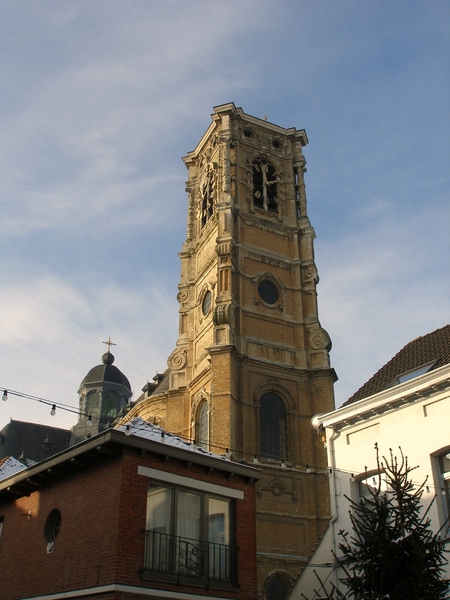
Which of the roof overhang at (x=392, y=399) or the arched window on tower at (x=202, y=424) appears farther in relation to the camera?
the arched window on tower at (x=202, y=424)

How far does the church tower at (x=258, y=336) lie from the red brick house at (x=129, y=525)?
11183 mm

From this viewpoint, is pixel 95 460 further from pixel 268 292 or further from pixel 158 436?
pixel 268 292

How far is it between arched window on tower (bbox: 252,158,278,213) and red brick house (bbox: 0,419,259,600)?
84.3ft

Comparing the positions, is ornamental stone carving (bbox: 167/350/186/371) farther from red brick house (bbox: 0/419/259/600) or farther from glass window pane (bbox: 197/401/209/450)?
red brick house (bbox: 0/419/259/600)

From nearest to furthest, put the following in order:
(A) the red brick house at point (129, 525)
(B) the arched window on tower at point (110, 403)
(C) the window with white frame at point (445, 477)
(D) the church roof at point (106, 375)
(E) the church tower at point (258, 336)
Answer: (A) the red brick house at point (129, 525), (C) the window with white frame at point (445, 477), (E) the church tower at point (258, 336), (B) the arched window on tower at point (110, 403), (D) the church roof at point (106, 375)

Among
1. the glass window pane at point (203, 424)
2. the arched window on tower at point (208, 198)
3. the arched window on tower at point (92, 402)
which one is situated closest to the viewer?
the glass window pane at point (203, 424)

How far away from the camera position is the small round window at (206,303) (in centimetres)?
3550

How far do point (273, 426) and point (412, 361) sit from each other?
13.4m

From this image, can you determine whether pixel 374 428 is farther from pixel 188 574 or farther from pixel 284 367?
pixel 284 367

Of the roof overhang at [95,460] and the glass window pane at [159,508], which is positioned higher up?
the roof overhang at [95,460]

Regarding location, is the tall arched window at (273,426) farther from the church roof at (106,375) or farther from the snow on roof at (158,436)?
the church roof at (106,375)

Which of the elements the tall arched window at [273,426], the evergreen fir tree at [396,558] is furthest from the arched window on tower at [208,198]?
the evergreen fir tree at [396,558]

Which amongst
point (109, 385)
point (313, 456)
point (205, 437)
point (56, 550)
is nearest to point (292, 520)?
point (313, 456)

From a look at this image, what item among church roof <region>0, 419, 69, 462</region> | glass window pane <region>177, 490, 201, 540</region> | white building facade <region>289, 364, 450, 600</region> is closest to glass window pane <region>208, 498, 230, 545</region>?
glass window pane <region>177, 490, 201, 540</region>
